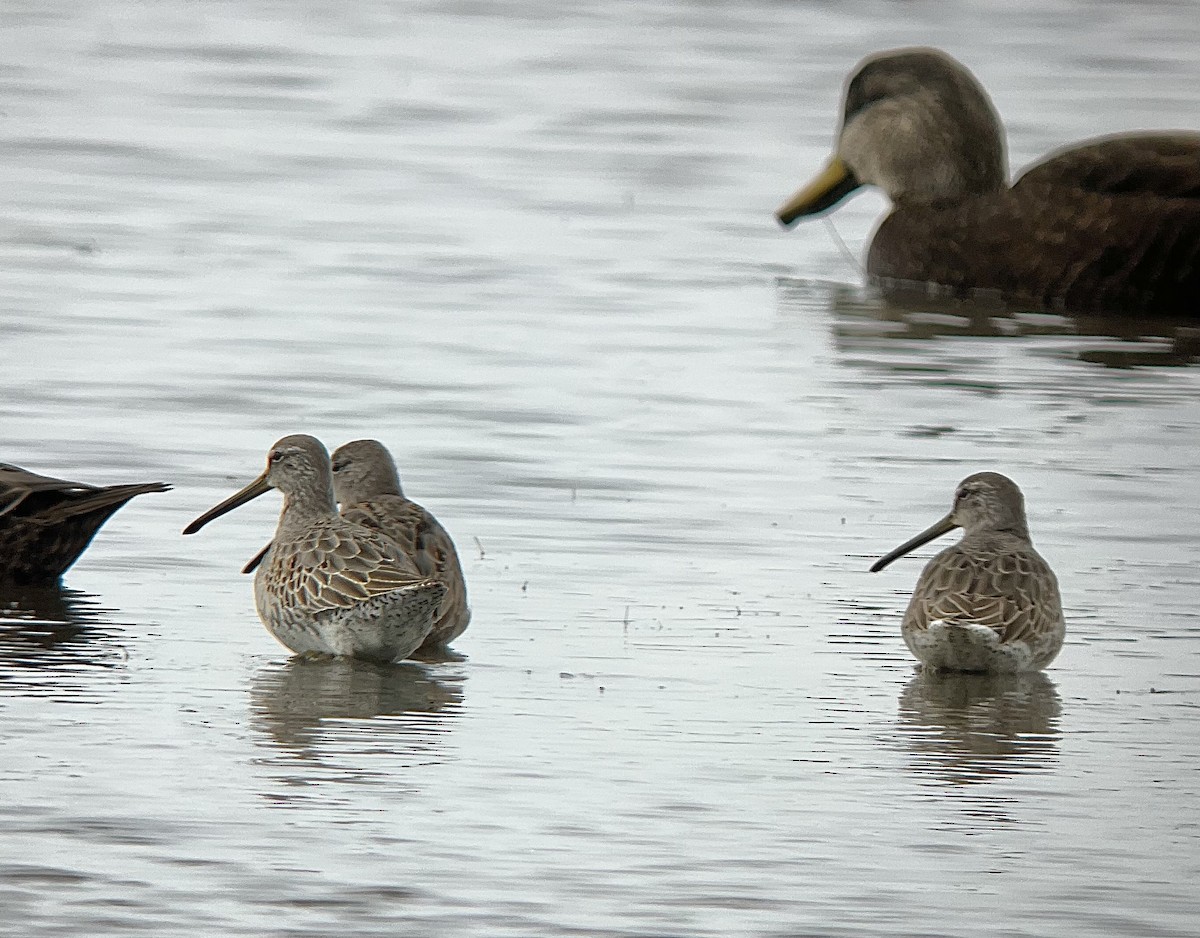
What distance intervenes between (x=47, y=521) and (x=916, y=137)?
8.72 metres

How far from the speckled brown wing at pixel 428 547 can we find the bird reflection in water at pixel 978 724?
1311 millimetres

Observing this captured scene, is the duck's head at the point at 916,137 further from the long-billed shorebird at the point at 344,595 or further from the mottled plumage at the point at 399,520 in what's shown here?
the long-billed shorebird at the point at 344,595

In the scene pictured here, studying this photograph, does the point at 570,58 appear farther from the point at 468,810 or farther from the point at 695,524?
the point at 468,810

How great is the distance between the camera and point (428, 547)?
27.0 feet

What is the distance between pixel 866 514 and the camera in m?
9.95

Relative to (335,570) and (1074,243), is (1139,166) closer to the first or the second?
A: (1074,243)

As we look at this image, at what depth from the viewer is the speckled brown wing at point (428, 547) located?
8.11 metres

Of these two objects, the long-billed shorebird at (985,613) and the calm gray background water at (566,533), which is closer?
the calm gray background water at (566,533)

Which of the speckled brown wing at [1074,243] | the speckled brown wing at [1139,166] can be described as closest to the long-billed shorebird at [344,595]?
the speckled brown wing at [1074,243]

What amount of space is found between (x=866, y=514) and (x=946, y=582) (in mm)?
1844

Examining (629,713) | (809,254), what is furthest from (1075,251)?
(629,713)

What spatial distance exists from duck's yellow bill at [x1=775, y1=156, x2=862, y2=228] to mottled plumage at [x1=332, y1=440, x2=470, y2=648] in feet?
24.4

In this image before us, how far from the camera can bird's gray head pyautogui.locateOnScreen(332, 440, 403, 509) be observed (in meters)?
9.00

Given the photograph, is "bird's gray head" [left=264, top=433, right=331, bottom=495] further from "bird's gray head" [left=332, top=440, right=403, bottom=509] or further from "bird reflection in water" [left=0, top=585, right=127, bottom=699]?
"bird reflection in water" [left=0, top=585, right=127, bottom=699]
